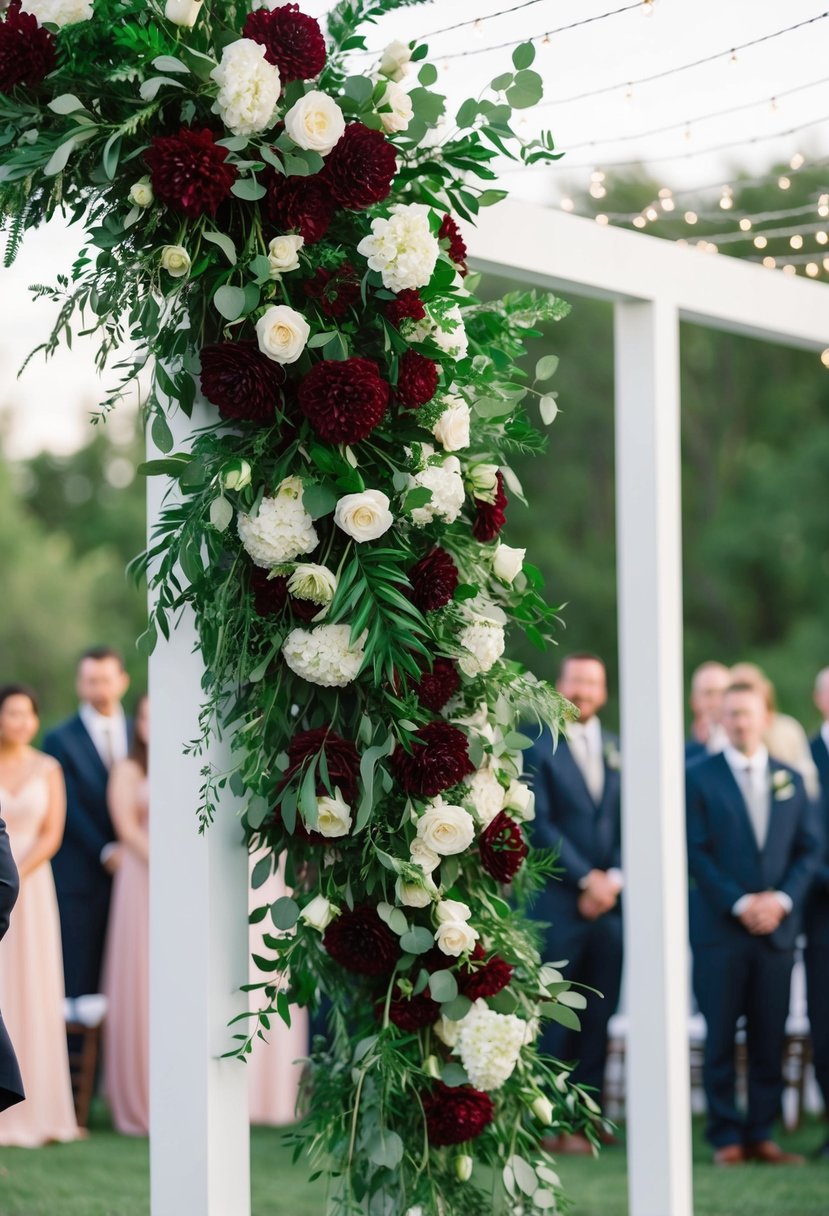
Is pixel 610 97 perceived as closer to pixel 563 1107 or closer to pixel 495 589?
pixel 495 589

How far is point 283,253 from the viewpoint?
9.02ft

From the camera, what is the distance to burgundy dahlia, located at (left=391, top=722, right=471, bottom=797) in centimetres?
280

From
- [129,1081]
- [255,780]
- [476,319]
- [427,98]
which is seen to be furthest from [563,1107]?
[129,1081]

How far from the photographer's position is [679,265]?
4.03 meters

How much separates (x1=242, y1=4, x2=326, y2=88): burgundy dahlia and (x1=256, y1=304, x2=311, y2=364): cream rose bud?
407 millimetres

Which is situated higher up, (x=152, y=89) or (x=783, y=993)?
(x=152, y=89)

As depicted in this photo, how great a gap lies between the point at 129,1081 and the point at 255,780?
435cm

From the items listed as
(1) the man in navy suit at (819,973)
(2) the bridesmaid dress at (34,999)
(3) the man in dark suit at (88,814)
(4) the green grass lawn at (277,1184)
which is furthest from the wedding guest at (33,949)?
(1) the man in navy suit at (819,973)

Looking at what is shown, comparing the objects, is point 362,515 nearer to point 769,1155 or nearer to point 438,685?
point 438,685

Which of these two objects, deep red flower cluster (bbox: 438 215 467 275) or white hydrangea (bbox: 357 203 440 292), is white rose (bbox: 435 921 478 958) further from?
deep red flower cluster (bbox: 438 215 467 275)

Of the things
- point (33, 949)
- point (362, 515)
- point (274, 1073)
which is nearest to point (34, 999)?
point (33, 949)

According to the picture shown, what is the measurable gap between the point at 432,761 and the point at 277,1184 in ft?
10.9

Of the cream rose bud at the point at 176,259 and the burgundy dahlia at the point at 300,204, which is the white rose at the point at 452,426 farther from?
the cream rose bud at the point at 176,259

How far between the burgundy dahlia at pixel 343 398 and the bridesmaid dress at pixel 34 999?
3.98 meters
